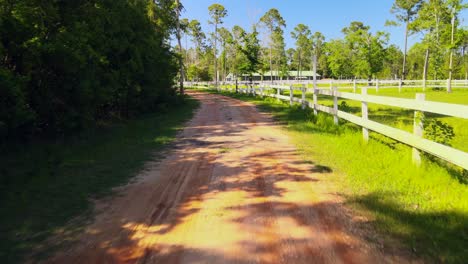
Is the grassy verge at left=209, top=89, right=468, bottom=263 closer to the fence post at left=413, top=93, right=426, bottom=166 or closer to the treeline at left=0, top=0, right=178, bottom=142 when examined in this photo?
the fence post at left=413, top=93, right=426, bottom=166

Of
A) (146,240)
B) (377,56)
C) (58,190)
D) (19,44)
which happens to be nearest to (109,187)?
(58,190)

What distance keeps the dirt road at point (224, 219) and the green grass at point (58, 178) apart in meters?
0.43

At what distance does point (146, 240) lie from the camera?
341 centimetres

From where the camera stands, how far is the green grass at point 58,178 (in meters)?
3.76

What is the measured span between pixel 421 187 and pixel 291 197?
1.92 metres

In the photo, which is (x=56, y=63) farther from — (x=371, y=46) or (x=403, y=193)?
(x=371, y=46)

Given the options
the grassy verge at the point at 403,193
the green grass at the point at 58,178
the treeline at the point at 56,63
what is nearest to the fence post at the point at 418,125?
the grassy verge at the point at 403,193

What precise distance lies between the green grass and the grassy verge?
3.61 m

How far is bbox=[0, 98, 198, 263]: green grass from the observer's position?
376cm

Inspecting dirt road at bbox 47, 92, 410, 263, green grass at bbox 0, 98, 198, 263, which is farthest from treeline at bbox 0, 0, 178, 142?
dirt road at bbox 47, 92, 410, 263

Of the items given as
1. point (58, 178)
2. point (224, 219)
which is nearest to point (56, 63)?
point (58, 178)

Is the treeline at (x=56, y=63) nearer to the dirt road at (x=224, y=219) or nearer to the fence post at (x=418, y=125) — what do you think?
the dirt road at (x=224, y=219)

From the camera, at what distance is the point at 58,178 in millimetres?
5613

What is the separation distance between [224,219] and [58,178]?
11.3 ft
